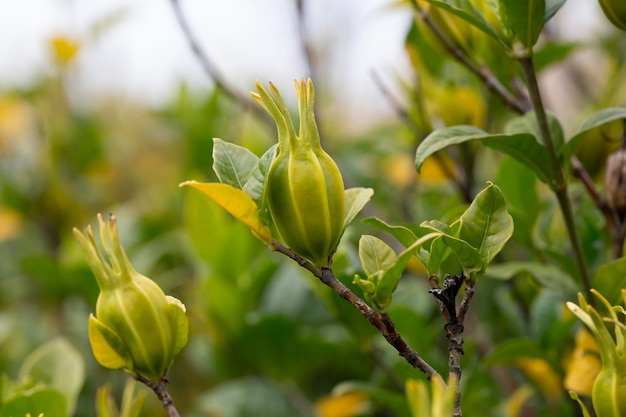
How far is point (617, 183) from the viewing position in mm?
699

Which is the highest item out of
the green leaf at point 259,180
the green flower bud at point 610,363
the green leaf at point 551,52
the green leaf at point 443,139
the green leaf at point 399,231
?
the green leaf at point 551,52

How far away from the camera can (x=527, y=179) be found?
799 millimetres

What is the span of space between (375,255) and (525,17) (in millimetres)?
227

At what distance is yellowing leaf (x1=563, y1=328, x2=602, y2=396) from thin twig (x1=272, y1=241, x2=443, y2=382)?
0.82ft

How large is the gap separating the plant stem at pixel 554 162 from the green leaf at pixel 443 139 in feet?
0.16

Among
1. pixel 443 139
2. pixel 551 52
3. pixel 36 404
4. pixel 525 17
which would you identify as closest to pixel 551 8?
pixel 525 17

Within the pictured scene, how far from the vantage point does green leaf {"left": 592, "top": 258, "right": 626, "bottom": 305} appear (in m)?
0.60

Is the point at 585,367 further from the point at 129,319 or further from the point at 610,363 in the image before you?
the point at 129,319

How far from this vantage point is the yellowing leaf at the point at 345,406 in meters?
1.17

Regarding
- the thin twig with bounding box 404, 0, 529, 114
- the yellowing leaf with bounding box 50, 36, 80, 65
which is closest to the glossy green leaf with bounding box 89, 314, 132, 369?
the thin twig with bounding box 404, 0, 529, 114

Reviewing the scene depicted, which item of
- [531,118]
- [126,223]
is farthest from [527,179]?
[126,223]

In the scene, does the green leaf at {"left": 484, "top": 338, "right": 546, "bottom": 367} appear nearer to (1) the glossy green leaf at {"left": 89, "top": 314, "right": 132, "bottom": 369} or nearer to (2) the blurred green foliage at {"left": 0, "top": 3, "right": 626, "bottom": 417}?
(2) the blurred green foliage at {"left": 0, "top": 3, "right": 626, "bottom": 417}

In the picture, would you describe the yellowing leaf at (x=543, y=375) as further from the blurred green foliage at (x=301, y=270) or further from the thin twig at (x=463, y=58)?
the thin twig at (x=463, y=58)

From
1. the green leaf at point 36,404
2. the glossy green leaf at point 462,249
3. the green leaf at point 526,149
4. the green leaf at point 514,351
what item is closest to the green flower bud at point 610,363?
the glossy green leaf at point 462,249
